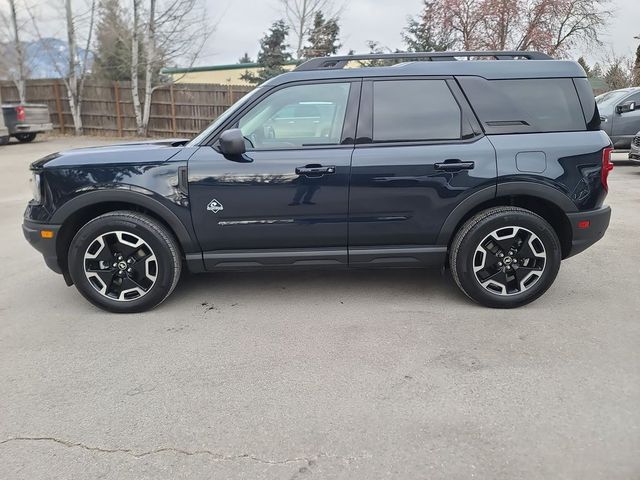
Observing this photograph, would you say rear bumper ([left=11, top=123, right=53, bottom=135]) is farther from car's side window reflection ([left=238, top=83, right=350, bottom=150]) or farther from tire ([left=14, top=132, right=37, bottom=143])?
car's side window reflection ([left=238, top=83, right=350, bottom=150])

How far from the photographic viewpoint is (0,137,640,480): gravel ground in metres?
2.35

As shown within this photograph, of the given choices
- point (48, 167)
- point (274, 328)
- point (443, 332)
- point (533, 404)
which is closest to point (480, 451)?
point (533, 404)

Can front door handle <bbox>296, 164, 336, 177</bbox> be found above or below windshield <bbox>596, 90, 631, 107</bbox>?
below

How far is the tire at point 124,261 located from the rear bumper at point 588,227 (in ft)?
10.2

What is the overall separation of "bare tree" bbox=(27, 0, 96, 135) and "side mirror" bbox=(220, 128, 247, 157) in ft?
67.2

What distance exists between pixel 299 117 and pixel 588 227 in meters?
2.41

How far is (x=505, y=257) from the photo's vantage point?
3934 mm

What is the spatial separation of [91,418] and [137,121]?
19875mm

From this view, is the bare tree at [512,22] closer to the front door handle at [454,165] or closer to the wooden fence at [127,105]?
the wooden fence at [127,105]

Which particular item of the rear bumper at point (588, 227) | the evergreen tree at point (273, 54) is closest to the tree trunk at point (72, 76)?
the evergreen tree at point (273, 54)

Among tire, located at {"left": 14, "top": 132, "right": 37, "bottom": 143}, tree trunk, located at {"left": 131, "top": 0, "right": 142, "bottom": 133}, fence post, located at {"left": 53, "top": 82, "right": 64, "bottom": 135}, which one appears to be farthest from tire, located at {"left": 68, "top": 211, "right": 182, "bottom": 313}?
fence post, located at {"left": 53, "top": 82, "right": 64, "bottom": 135}

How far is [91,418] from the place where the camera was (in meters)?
2.68

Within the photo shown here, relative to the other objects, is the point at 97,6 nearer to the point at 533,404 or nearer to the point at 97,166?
the point at 97,166

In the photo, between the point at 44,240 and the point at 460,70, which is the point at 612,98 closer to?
the point at 460,70
